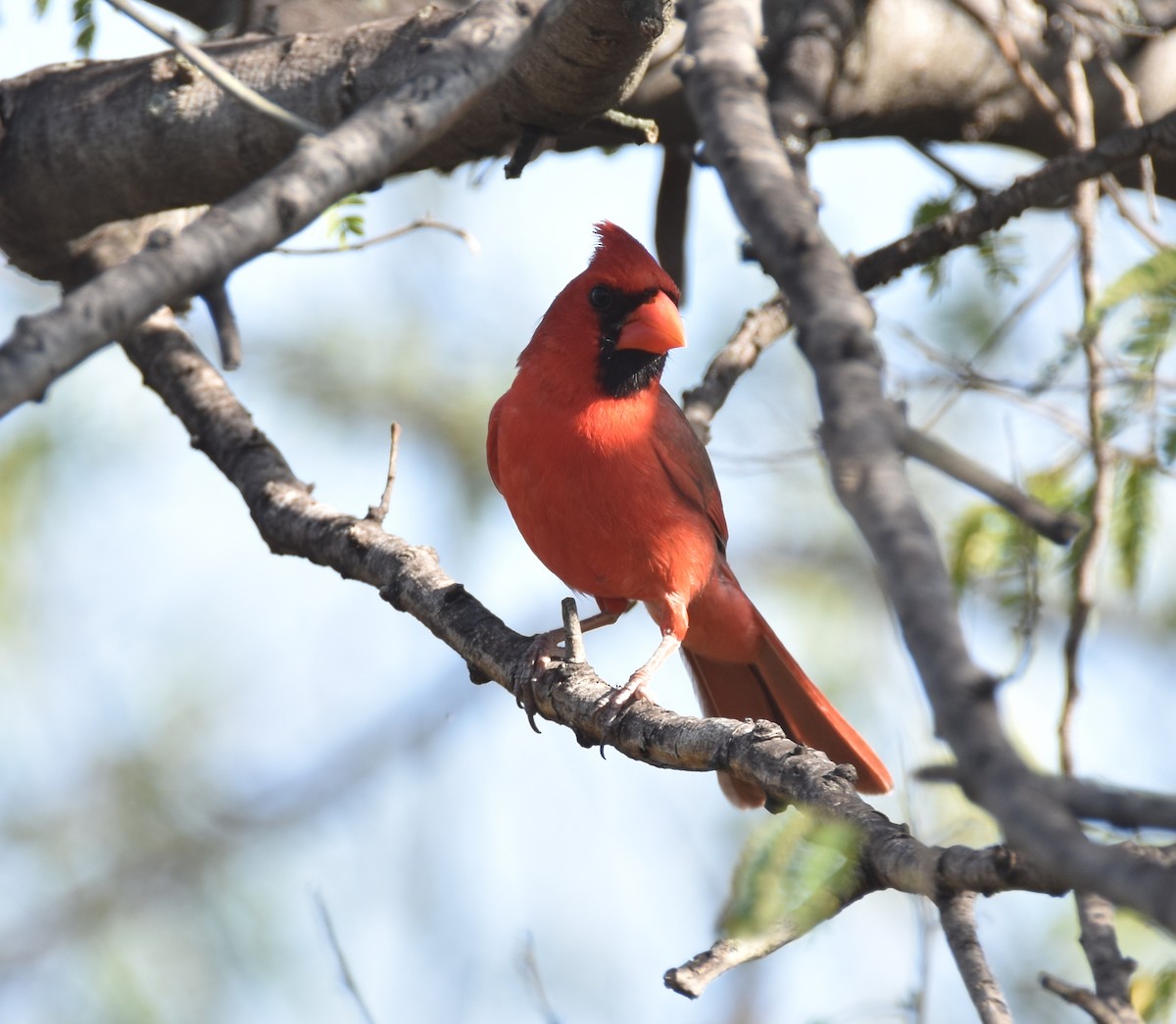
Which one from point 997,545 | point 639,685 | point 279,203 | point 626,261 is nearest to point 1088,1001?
point 279,203

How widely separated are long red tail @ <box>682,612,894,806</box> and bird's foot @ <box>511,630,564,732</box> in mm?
727

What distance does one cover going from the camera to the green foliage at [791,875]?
1487mm

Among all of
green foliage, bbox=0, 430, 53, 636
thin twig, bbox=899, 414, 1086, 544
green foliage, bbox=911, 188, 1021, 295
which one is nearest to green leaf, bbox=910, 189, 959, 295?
green foliage, bbox=911, 188, 1021, 295

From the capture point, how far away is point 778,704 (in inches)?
135

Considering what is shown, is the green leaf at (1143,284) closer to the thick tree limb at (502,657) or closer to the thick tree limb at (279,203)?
the thick tree limb at (502,657)

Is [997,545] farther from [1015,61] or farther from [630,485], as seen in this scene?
[1015,61]

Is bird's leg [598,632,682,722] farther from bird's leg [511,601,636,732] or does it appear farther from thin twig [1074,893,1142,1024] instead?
thin twig [1074,893,1142,1024]

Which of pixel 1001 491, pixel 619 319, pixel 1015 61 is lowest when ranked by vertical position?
pixel 1001 491

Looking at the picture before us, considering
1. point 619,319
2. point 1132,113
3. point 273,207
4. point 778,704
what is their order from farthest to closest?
point 778,704
point 619,319
point 1132,113
point 273,207

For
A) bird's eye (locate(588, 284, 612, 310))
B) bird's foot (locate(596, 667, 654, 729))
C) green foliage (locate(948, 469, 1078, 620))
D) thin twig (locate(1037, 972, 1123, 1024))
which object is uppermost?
bird's eye (locate(588, 284, 612, 310))

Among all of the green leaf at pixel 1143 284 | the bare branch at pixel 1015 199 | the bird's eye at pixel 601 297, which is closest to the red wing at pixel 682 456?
the bird's eye at pixel 601 297

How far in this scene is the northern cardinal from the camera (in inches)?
118

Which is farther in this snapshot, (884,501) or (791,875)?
(791,875)

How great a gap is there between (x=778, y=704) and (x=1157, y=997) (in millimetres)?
1300
